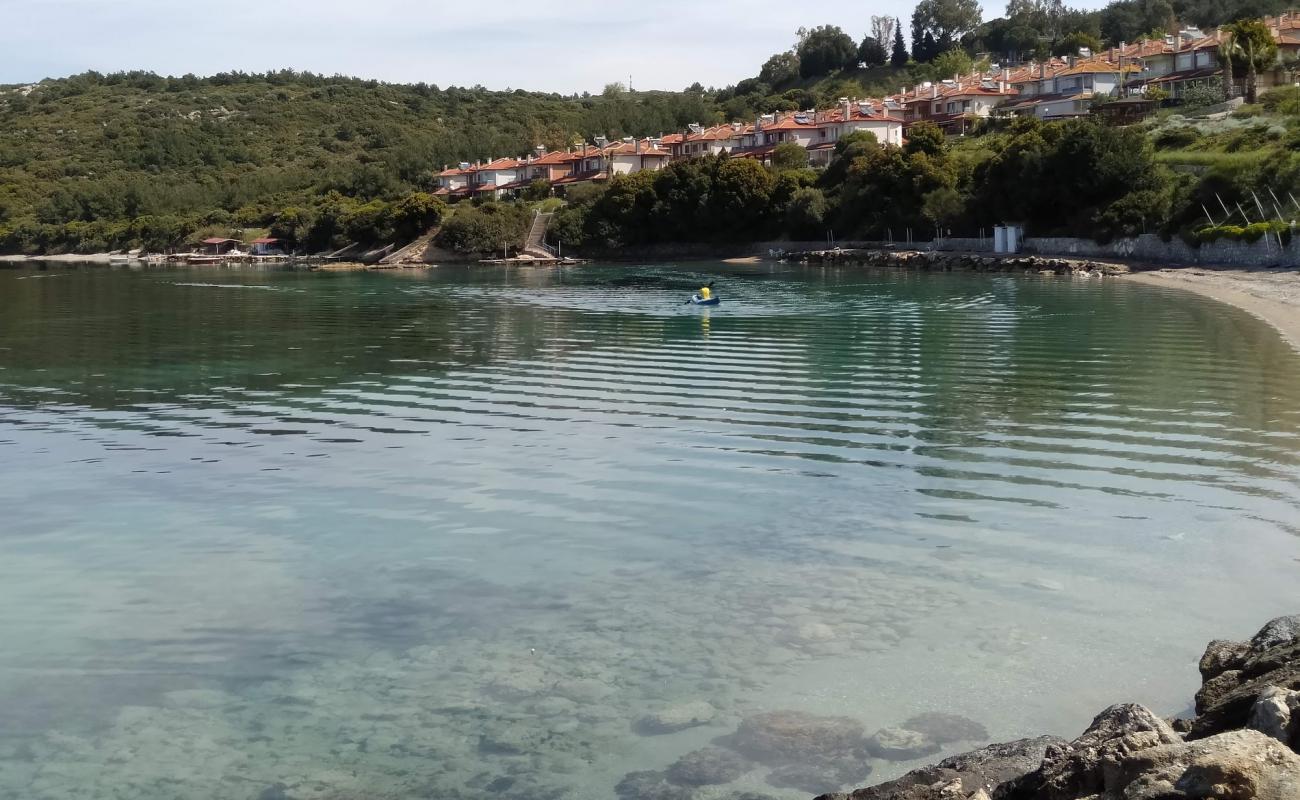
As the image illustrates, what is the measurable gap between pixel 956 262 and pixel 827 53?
121 metres

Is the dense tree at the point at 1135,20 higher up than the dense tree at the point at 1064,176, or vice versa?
the dense tree at the point at 1135,20

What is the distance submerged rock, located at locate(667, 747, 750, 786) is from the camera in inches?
341

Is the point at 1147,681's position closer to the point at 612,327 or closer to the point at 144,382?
the point at 144,382

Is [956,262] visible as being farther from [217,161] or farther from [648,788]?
[217,161]

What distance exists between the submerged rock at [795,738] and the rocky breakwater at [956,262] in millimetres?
54985

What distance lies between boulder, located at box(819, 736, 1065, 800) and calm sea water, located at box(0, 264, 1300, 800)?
930 millimetres

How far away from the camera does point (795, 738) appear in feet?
30.5

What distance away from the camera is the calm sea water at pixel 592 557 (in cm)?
963

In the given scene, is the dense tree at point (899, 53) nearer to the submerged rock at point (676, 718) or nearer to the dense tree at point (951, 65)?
the dense tree at point (951, 65)

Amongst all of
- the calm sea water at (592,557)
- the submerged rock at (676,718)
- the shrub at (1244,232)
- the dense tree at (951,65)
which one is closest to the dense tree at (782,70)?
the dense tree at (951,65)

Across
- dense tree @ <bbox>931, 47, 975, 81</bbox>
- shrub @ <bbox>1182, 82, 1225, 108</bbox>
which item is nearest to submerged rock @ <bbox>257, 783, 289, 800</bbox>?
shrub @ <bbox>1182, 82, 1225, 108</bbox>

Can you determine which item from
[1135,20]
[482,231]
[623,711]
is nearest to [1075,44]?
[1135,20]

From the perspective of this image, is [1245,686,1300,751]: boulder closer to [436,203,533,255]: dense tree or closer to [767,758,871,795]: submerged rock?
[767,758,871,795]: submerged rock

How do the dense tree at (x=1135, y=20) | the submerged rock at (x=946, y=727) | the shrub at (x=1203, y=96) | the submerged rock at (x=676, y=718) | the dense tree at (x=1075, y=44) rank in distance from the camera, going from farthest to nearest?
the dense tree at (x=1135, y=20)
the dense tree at (x=1075, y=44)
the shrub at (x=1203, y=96)
the submerged rock at (x=676, y=718)
the submerged rock at (x=946, y=727)
